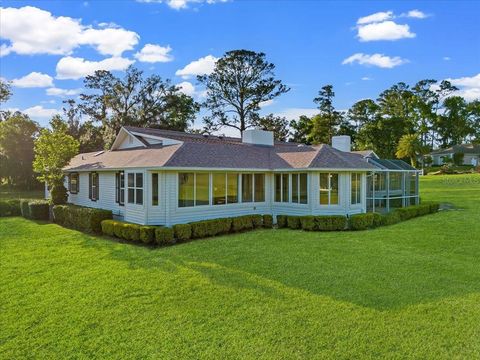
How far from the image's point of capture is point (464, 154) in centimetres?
5638

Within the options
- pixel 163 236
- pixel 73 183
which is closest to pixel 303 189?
pixel 163 236

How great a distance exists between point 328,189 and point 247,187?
3778 millimetres

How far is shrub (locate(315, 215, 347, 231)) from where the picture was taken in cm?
1459

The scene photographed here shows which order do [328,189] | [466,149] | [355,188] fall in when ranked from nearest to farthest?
[328,189]
[355,188]
[466,149]

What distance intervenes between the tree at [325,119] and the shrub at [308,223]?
34.9 m

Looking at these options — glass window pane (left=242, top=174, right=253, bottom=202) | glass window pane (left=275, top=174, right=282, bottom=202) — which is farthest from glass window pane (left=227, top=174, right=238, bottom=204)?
glass window pane (left=275, top=174, right=282, bottom=202)

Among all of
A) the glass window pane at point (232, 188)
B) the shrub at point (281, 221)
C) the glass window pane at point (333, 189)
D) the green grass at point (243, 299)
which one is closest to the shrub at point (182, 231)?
the green grass at point (243, 299)

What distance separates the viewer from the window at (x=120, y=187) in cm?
1609

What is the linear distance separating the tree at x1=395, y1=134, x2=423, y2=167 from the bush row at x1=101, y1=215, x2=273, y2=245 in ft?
139

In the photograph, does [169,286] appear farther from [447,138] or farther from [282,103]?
[447,138]

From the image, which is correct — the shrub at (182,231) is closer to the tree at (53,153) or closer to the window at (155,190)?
the window at (155,190)

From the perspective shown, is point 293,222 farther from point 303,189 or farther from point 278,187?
point 278,187

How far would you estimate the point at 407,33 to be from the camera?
18.2 metres

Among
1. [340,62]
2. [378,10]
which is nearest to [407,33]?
[378,10]
